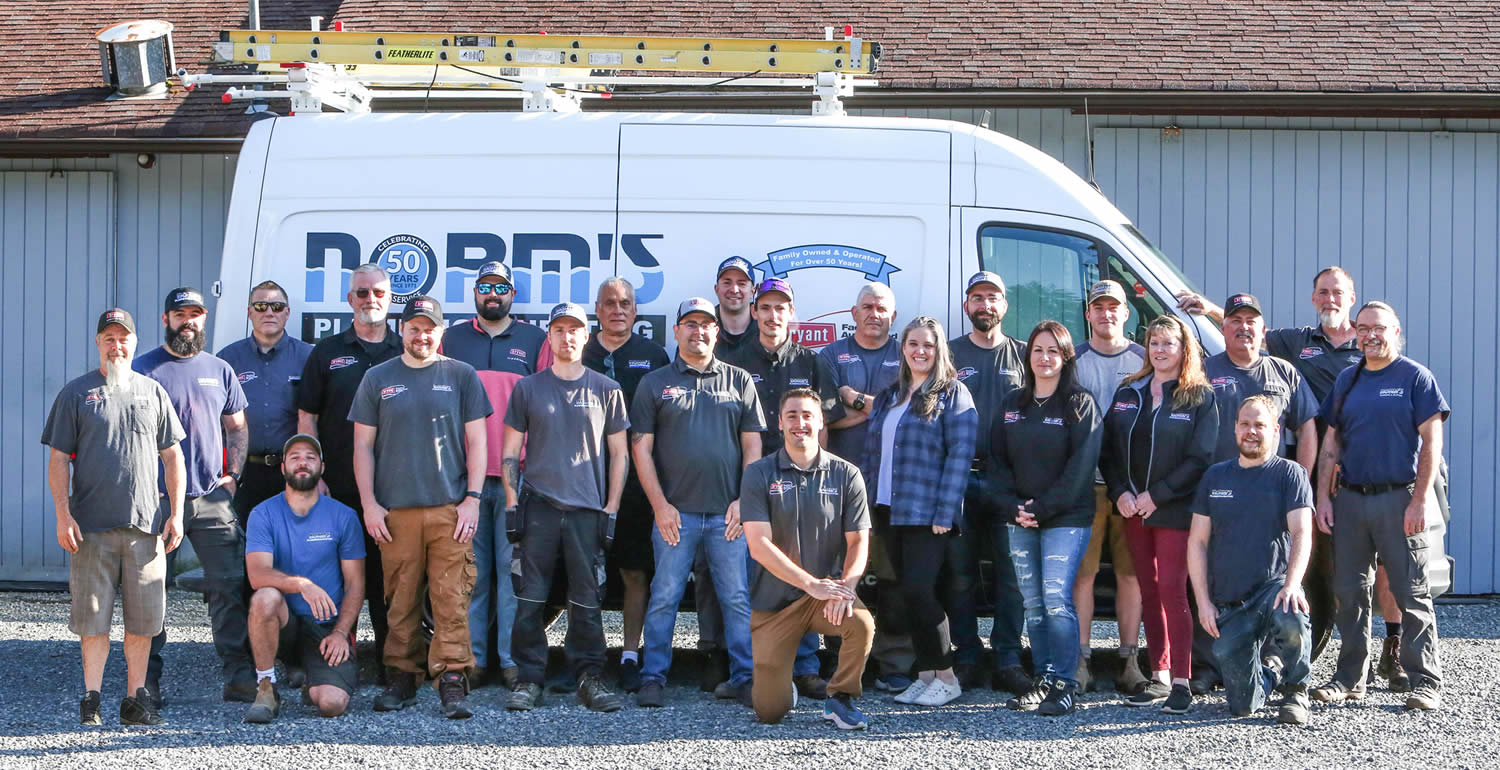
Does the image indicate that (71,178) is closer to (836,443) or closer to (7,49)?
(7,49)

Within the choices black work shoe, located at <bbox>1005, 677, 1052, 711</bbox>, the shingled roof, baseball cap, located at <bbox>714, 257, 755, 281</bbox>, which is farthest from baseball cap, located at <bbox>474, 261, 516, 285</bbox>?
the shingled roof

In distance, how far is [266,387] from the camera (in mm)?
6828

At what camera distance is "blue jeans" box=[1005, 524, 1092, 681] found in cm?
619

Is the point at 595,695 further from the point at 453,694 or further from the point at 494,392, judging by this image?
the point at 494,392

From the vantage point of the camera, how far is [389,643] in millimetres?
6414

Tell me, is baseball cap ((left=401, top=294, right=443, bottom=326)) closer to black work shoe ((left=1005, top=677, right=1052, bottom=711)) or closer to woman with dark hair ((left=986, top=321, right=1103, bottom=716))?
woman with dark hair ((left=986, top=321, right=1103, bottom=716))

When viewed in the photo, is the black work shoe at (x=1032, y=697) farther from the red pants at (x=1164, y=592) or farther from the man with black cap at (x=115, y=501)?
the man with black cap at (x=115, y=501)

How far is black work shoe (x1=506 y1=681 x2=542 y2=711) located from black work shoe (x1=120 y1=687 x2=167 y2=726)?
1442 mm

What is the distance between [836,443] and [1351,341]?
2.55 m

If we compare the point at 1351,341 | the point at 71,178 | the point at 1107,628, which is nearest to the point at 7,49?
the point at 71,178

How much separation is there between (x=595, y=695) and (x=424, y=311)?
1.82m

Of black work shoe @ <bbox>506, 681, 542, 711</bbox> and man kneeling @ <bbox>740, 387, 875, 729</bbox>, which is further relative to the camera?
black work shoe @ <bbox>506, 681, 542, 711</bbox>

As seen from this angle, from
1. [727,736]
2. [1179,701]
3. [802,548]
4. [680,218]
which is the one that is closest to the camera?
[727,736]

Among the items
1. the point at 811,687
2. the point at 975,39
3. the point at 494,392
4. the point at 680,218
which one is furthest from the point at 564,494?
the point at 975,39
